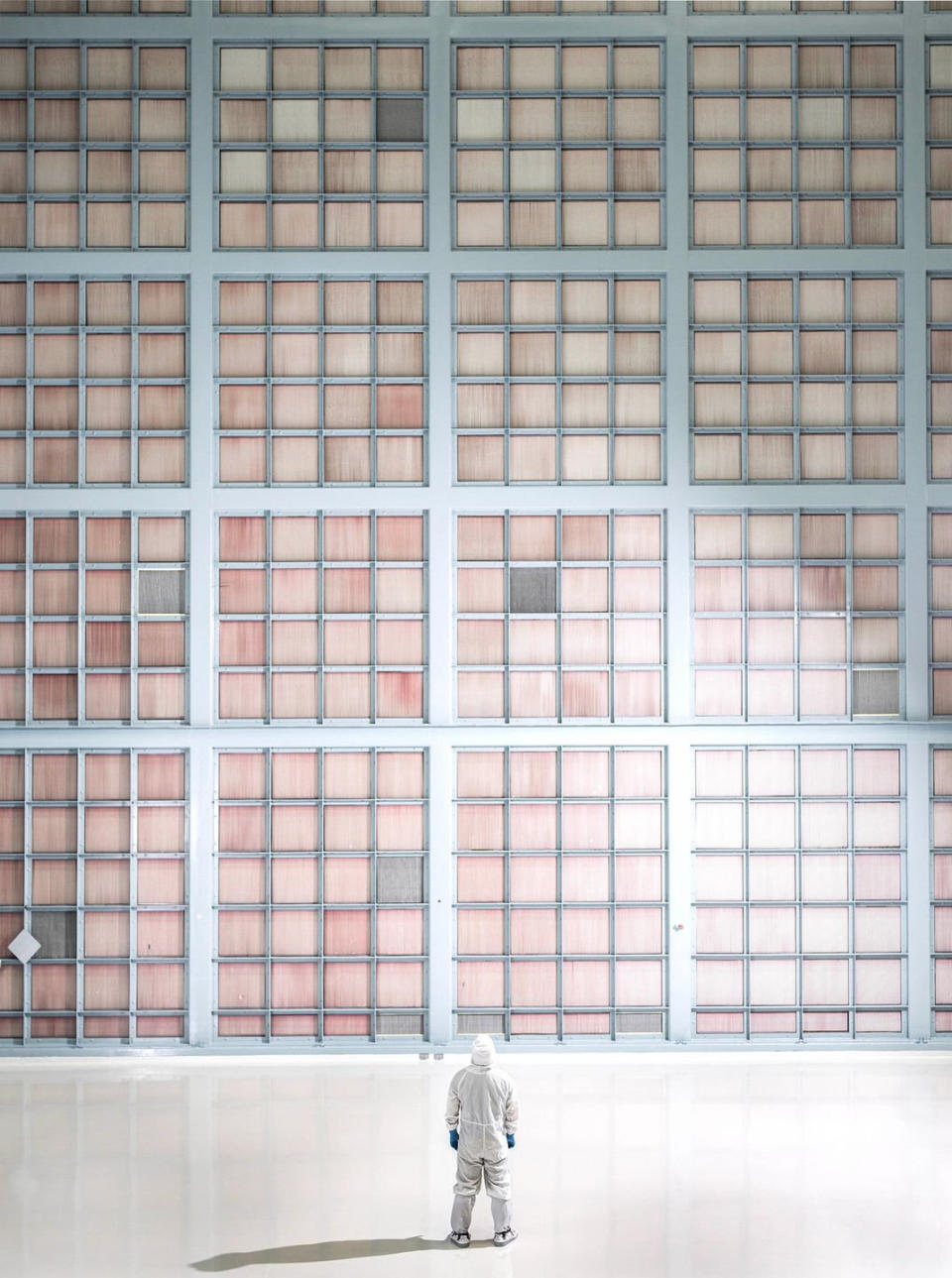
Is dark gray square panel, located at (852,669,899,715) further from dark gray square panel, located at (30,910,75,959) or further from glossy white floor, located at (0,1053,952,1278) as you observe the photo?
dark gray square panel, located at (30,910,75,959)

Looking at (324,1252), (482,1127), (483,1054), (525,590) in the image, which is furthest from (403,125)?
(324,1252)

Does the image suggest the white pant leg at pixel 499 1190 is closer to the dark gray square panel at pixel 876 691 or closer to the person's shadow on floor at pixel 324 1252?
the person's shadow on floor at pixel 324 1252

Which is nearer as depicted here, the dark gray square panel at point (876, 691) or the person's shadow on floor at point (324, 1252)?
the person's shadow on floor at point (324, 1252)

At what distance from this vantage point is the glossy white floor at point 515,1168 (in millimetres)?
10805

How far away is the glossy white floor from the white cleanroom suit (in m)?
0.50

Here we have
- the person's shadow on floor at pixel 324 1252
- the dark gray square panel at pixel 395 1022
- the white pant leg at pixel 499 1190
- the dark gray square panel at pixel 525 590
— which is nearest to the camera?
the person's shadow on floor at pixel 324 1252

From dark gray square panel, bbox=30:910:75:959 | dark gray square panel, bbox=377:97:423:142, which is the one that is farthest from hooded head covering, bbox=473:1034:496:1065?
dark gray square panel, bbox=377:97:423:142

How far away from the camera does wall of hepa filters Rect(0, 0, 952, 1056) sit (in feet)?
54.5

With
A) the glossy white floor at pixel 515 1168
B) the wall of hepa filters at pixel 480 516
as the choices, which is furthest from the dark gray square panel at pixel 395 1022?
the glossy white floor at pixel 515 1168

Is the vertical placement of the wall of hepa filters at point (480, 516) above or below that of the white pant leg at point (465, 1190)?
above

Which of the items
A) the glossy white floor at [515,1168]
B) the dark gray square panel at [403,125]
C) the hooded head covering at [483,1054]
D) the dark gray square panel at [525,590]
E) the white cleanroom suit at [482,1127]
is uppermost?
the dark gray square panel at [403,125]

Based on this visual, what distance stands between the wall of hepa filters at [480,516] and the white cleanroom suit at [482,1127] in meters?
5.76

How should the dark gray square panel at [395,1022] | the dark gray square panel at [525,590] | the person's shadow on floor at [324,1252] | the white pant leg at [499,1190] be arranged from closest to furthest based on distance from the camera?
1. the person's shadow on floor at [324,1252]
2. the white pant leg at [499,1190]
3. the dark gray square panel at [395,1022]
4. the dark gray square panel at [525,590]

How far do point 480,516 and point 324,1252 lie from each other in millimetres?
10365
